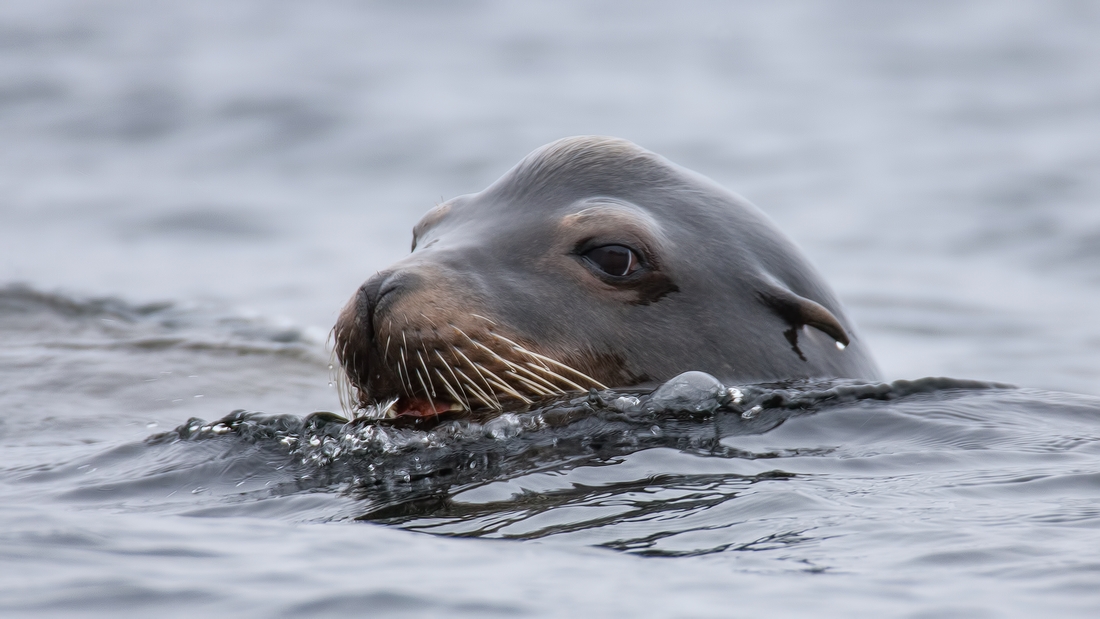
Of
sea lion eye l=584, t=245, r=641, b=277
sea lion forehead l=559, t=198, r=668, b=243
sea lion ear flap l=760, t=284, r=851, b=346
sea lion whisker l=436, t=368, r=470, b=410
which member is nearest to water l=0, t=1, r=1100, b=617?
sea lion whisker l=436, t=368, r=470, b=410

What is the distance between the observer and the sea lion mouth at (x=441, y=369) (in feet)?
16.6

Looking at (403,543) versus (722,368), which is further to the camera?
(722,368)

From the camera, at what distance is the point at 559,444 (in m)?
5.01

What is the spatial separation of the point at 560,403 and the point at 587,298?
472 millimetres

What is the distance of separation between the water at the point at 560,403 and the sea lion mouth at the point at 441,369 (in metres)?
0.13

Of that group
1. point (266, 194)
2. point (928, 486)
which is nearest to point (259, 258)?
point (266, 194)

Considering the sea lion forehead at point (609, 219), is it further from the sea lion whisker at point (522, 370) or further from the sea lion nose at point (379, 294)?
the sea lion nose at point (379, 294)

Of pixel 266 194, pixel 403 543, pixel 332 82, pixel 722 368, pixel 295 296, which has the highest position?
pixel 332 82

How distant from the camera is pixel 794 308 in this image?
18.7 feet

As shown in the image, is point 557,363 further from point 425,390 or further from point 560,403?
point 425,390

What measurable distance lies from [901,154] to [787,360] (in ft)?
45.6

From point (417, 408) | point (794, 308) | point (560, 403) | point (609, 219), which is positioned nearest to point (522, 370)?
point (560, 403)

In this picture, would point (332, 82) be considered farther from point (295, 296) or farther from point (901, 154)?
point (295, 296)

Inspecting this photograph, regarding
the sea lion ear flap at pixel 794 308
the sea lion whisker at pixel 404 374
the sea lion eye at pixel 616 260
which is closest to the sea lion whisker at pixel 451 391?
the sea lion whisker at pixel 404 374
